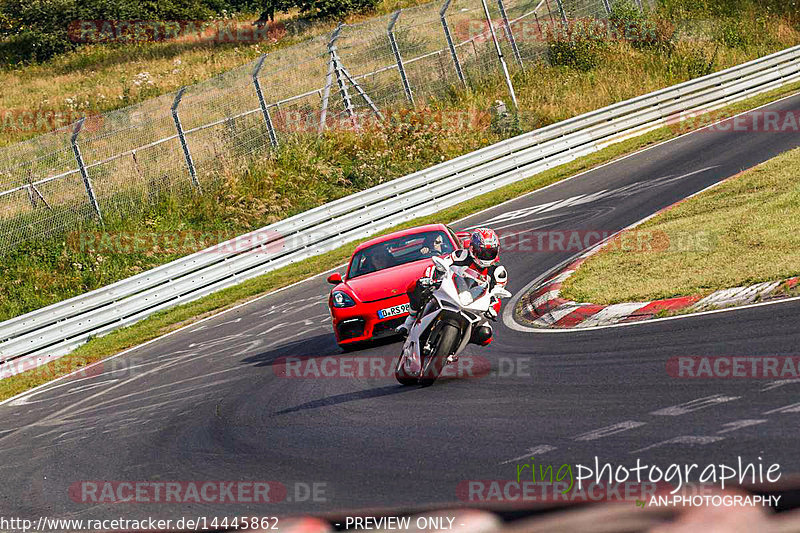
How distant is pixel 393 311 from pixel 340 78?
62.7 feet

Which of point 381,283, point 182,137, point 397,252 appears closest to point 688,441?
point 381,283

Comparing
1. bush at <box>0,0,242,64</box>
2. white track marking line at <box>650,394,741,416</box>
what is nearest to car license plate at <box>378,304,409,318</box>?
white track marking line at <box>650,394,741,416</box>

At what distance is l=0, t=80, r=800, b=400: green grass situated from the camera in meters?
16.5

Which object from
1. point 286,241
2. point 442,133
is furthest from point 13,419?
point 442,133

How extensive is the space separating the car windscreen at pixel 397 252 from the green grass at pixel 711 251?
5.97 feet

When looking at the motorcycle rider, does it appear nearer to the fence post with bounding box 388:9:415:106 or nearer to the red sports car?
the red sports car

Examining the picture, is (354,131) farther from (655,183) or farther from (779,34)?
(779,34)

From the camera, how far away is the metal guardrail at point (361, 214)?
60.6ft

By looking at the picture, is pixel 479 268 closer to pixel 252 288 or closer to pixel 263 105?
pixel 252 288

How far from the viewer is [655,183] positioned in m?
20.0

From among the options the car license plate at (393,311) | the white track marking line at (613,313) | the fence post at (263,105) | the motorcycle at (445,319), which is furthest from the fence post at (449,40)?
the motorcycle at (445,319)

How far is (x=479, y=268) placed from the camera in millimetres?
8688

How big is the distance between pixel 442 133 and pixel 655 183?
1047 cm

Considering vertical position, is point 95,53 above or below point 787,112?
above
